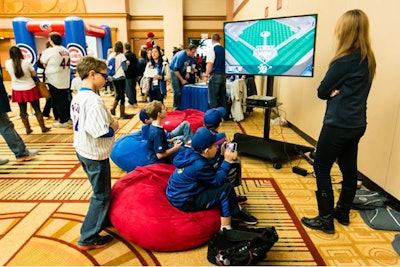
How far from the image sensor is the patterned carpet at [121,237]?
199cm

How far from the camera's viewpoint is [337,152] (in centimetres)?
220

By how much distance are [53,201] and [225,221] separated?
166 centimetres

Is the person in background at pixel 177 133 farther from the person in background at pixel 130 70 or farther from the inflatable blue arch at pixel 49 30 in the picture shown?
the inflatable blue arch at pixel 49 30

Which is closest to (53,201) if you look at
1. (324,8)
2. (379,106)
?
(379,106)

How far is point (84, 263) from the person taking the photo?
76.9 inches

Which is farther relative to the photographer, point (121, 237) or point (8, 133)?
point (8, 133)

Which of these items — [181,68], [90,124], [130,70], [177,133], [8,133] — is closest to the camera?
[90,124]

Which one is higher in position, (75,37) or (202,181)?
(75,37)

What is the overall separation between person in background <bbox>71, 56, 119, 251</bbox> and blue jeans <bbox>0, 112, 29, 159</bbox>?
2.22 m

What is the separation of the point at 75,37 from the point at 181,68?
10.1 feet

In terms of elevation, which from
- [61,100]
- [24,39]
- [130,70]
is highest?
[24,39]

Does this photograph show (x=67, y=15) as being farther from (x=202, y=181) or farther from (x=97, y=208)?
(x=202, y=181)

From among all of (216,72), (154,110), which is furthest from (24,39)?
(154,110)

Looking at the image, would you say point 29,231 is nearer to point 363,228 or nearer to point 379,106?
point 363,228
